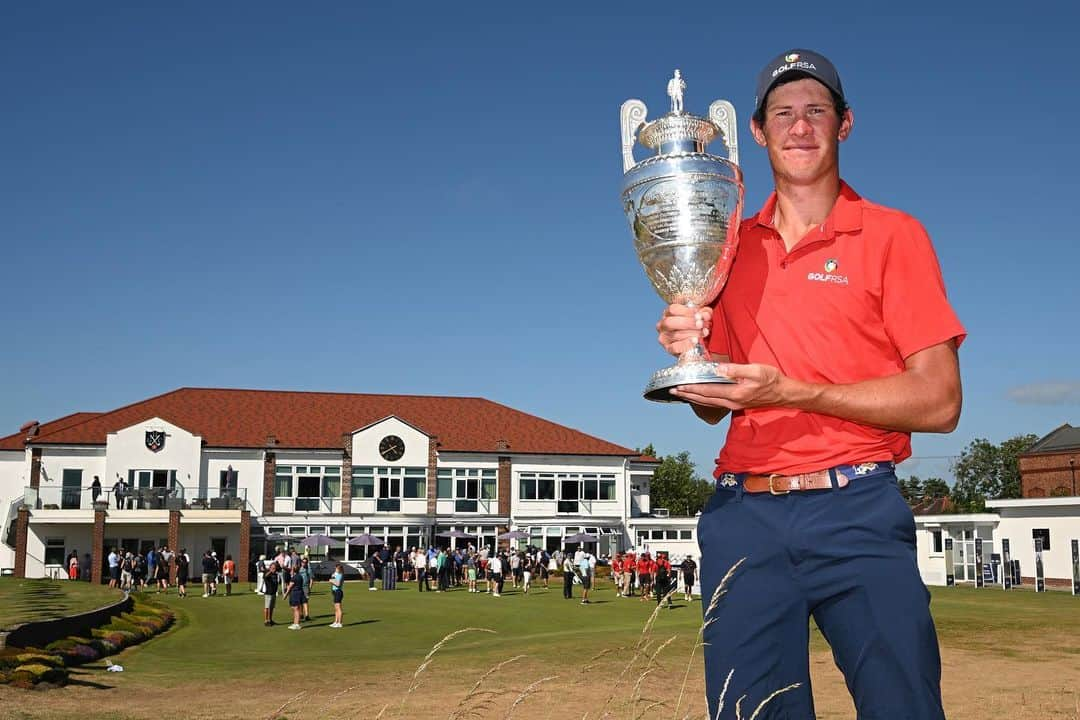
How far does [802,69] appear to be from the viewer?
116 inches

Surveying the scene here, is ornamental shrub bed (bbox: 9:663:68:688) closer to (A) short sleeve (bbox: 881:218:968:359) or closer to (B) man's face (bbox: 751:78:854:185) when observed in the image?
(B) man's face (bbox: 751:78:854:185)

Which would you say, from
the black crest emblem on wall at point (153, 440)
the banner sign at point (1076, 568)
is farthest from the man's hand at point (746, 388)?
the black crest emblem on wall at point (153, 440)

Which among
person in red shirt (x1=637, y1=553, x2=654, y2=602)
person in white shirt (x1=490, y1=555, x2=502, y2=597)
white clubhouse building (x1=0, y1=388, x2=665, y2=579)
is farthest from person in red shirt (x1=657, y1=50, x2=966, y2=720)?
white clubhouse building (x1=0, y1=388, x2=665, y2=579)

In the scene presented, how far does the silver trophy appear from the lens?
10.1 ft

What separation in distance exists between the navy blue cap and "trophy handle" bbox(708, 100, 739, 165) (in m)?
0.22

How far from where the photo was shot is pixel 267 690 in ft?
45.7

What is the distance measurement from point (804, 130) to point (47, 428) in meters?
54.5

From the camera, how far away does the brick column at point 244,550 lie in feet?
147

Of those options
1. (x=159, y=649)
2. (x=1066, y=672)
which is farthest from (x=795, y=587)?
(x=159, y=649)

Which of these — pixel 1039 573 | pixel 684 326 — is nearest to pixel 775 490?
pixel 684 326

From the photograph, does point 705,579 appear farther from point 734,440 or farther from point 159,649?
point 159,649

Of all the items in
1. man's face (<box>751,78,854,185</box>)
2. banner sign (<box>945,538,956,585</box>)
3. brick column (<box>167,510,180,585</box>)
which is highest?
man's face (<box>751,78,854,185</box>)

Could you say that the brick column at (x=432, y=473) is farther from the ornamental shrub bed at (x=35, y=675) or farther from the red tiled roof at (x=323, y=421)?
the ornamental shrub bed at (x=35, y=675)

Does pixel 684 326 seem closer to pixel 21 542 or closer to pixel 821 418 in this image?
pixel 821 418
